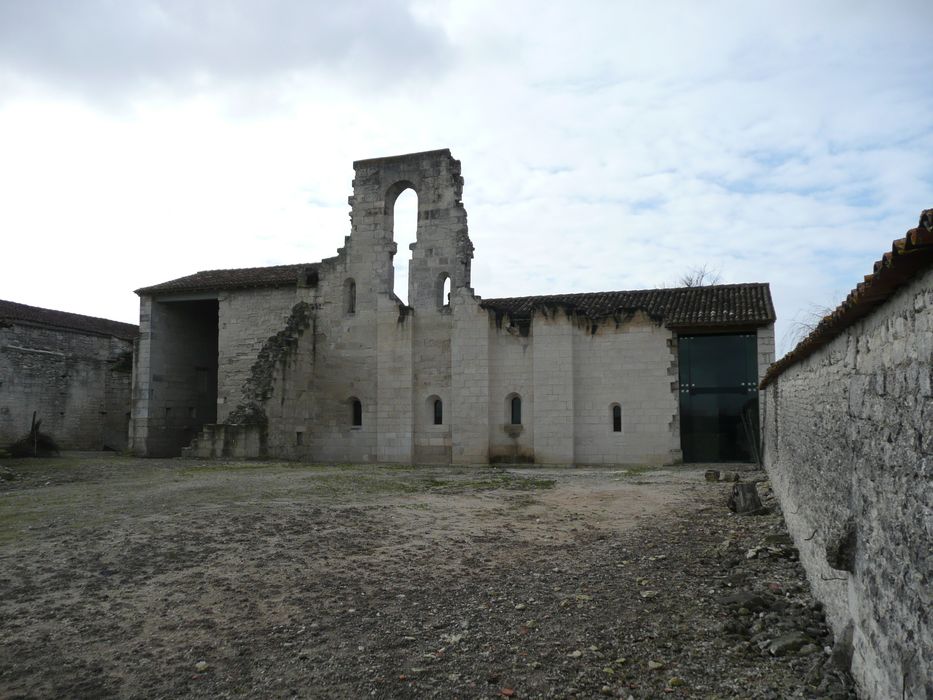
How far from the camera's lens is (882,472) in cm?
368

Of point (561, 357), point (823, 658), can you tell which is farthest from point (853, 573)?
point (561, 357)

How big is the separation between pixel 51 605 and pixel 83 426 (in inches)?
973

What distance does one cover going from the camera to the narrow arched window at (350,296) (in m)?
23.3

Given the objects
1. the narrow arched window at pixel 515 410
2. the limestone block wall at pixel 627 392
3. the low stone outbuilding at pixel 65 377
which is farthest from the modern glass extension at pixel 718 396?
the low stone outbuilding at pixel 65 377

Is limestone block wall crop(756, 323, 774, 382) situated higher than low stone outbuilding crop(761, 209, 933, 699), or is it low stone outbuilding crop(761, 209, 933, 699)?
limestone block wall crop(756, 323, 774, 382)

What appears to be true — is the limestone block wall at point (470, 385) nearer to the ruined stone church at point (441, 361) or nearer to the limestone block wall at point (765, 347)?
the ruined stone church at point (441, 361)

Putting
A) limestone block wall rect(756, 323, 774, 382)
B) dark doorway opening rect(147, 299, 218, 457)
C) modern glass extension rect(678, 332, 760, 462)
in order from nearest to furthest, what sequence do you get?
limestone block wall rect(756, 323, 774, 382) < modern glass extension rect(678, 332, 760, 462) < dark doorway opening rect(147, 299, 218, 457)

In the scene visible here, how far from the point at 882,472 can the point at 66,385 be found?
96.8 ft

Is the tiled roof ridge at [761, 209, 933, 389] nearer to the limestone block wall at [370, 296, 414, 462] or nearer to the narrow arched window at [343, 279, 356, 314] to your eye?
the limestone block wall at [370, 296, 414, 462]

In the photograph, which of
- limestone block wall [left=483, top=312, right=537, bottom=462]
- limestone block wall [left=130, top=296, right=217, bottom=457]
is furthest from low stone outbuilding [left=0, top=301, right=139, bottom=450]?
limestone block wall [left=483, top=312, right=537, bottom=462]

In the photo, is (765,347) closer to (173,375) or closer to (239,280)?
(239,280)

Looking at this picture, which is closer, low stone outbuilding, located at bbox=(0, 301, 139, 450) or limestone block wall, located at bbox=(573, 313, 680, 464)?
limestone block wall, located at bbox=(573, 313, 680, 464)

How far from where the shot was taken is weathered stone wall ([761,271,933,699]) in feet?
10.1

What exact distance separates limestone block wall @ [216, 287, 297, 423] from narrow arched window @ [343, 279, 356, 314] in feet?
6.08
